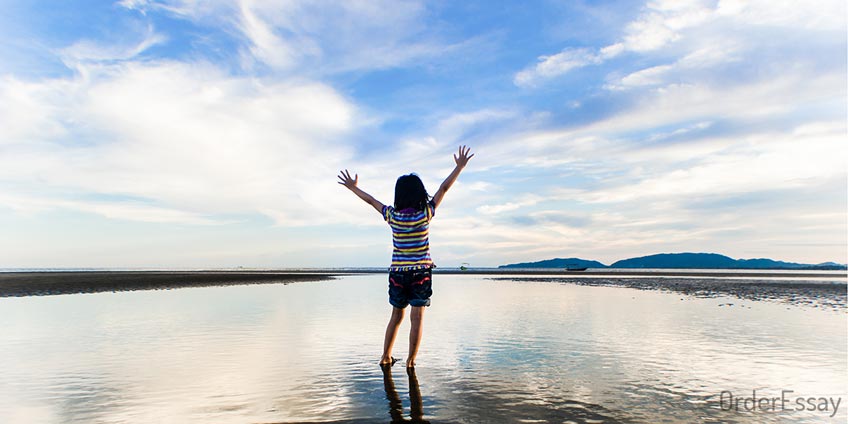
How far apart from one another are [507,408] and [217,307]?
15.6 metres

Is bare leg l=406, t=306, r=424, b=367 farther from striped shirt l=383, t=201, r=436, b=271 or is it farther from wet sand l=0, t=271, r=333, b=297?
wet sand l=0, t=271, r=333, b=297

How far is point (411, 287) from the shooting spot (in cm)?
778

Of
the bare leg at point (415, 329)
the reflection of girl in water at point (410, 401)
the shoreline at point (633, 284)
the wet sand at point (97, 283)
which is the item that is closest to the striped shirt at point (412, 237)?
the bare leg at point (415, 329)

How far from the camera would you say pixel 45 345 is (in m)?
10.2

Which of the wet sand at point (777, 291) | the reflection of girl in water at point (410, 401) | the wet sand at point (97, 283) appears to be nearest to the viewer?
the reflection of girl in water at point (410, 401)

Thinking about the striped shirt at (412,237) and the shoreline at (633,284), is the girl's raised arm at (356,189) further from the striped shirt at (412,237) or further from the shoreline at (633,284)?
the shoreline at (633,284)

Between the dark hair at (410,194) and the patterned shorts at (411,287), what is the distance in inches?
38.4

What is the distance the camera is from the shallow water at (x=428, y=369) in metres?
5.60

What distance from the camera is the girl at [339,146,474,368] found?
772 centimetres

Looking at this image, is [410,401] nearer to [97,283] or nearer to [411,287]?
[411,287]

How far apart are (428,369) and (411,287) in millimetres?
1265

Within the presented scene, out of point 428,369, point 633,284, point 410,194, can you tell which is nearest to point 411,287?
point 428,369

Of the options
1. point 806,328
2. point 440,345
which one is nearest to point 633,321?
point 806,328

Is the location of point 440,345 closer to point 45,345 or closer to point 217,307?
point 45,345
